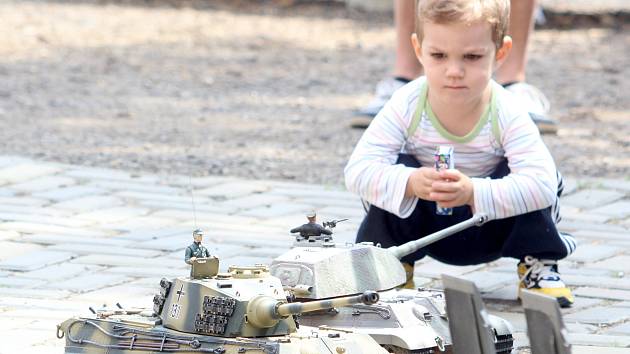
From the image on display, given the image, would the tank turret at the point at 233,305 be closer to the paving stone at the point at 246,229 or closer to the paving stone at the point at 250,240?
the paving stone at the point at 250,240

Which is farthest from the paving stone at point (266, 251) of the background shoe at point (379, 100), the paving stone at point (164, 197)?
the background shoe at point (379, 100)

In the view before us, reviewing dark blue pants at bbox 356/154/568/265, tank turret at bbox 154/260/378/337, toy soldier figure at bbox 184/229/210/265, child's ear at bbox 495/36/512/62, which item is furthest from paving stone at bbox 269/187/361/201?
tank turret at bbox 154/260/378/337

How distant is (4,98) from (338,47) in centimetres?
363

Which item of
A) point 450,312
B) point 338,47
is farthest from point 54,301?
point 338,47

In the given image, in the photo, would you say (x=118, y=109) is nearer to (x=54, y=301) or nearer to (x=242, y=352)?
(x=54, y=301)

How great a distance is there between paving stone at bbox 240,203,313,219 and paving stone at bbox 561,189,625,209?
133 centimetres

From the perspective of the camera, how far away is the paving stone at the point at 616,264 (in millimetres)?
5500

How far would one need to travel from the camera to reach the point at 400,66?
780cm

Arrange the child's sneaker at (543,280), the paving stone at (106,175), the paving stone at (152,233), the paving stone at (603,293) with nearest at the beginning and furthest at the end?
the child's sneaker at (543,280), the paving stone at (603,293), the paving stone at (152,233), the paving stone at (106,175)

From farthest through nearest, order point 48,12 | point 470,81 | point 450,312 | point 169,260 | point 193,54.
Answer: point 48,12 < point 193,54 < point 169,260 < point 470,81 < point 450,312

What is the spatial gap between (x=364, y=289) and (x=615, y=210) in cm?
279

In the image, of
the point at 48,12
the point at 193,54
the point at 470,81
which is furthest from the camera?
the point at 48,12

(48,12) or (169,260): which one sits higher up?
(48,12)

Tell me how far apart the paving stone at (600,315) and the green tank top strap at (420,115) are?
706mm
